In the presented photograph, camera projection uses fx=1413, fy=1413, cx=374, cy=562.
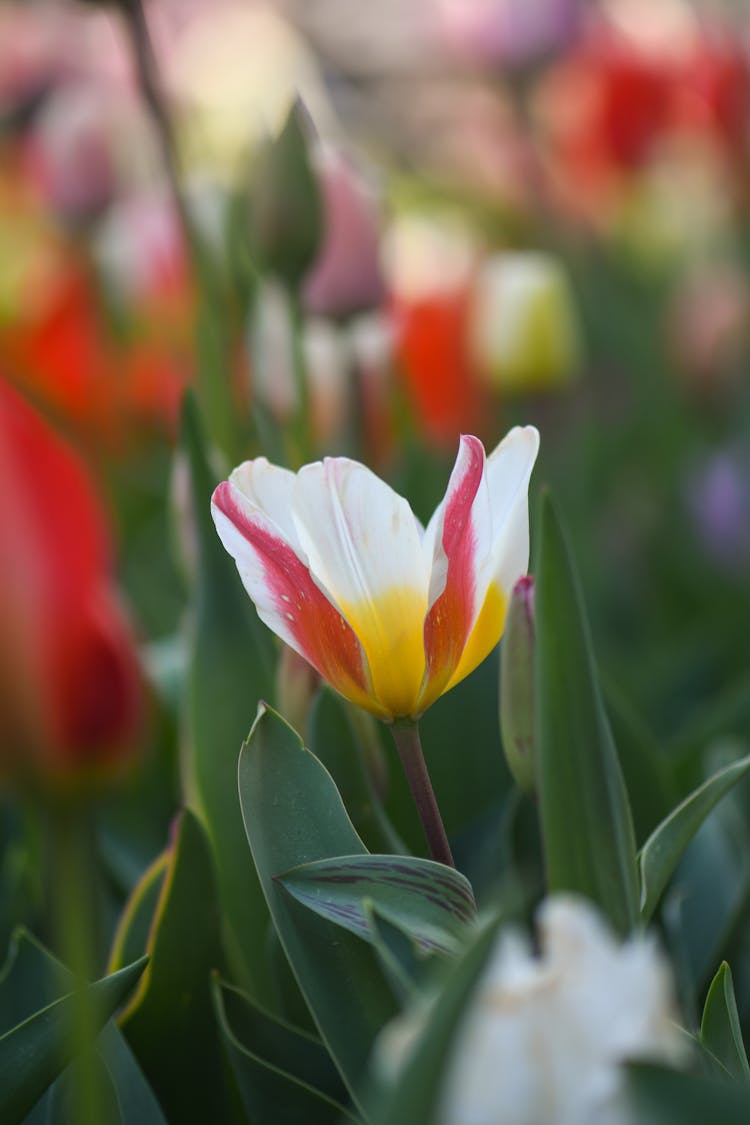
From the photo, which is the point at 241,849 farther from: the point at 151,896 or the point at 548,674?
the point at 548,674

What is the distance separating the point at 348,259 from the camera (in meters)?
0.66

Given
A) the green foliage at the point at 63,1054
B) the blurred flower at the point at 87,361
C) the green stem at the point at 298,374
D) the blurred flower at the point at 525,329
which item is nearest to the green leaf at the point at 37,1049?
the green foliage at the point at 63,1054

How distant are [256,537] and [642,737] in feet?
0.66

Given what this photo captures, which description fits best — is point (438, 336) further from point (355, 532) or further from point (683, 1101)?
point (683, 1101)

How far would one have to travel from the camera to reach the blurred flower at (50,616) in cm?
27

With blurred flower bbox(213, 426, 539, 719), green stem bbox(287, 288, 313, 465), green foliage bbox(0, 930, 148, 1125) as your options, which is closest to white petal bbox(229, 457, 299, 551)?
blurred flower bbox(213, 426, 539, 719)

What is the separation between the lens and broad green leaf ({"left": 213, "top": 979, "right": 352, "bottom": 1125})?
33cm

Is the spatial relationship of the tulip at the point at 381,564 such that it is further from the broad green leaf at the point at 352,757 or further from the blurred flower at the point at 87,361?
the blurred flower at the point at 87,361

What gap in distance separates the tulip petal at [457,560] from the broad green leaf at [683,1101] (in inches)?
4.3

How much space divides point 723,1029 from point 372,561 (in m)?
0.13

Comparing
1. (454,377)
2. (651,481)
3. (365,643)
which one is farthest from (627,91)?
(365,643)

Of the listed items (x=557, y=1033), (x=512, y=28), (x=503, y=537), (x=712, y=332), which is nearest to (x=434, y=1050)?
(x=557, y=1033)

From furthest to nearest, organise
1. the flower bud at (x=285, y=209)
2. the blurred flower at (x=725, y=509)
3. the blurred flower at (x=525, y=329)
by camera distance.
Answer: the blurred flower at (x=725, y=509)
the blurred flower at (x=525, y=329)
the flower bud at (x=285, y=209)

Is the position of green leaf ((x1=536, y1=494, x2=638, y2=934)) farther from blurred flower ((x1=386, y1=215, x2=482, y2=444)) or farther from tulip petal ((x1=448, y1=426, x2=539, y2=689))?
blurred flower ((x1=386, y1=215, x2=482, y2=444))
